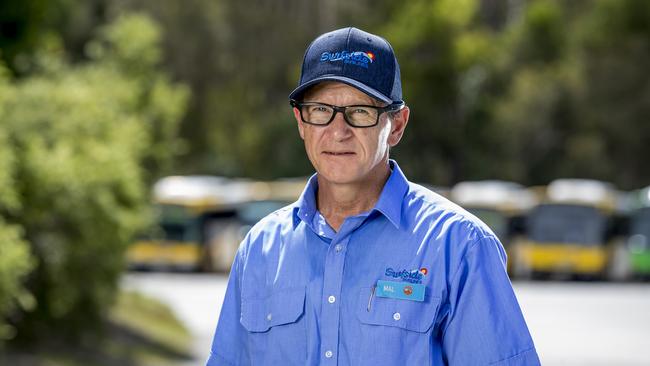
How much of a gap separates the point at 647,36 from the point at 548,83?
195 inches

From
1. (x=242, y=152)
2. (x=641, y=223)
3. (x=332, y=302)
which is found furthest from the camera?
(x=242, y=152)

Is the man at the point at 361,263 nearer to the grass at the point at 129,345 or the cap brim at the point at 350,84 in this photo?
the cap brim at the point at 350,84

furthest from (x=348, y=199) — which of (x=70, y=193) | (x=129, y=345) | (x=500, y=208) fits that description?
(x=500, y=208)

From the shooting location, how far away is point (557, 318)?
36750 millimetres

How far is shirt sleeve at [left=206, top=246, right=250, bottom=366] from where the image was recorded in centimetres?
388

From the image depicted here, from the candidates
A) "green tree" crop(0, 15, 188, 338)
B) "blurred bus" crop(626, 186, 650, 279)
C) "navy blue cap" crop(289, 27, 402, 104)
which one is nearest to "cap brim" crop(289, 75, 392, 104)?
"navy blue cap" crop(289, 27, 402, 104)

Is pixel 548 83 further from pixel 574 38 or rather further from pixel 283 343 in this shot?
pixel 283 343

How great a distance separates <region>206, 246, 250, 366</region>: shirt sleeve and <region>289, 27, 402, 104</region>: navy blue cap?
1.88 feet

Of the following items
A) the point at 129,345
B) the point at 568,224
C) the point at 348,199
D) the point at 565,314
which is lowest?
the point at 565,314

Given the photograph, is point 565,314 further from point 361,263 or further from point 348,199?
point 361,263

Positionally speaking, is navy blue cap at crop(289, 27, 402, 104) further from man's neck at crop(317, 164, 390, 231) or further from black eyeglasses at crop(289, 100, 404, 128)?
man's neck at crop(317, 164, 390, 231)

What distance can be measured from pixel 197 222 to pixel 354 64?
45707mm

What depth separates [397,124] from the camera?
3.90 m

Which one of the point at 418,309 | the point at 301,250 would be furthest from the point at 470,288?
the point at 301,250
